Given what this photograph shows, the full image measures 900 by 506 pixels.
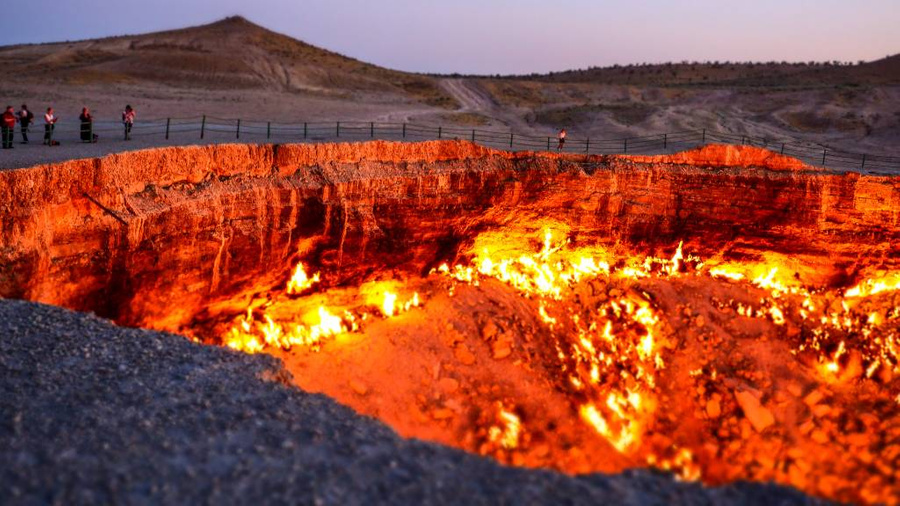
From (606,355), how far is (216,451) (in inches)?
463

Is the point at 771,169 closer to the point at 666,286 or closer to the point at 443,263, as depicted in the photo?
the point at 666,286

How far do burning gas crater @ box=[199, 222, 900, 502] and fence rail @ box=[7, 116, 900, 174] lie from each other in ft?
16.1

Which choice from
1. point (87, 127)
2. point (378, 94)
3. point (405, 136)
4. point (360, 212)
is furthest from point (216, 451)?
point (378, 94)

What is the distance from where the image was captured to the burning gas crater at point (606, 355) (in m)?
13.8

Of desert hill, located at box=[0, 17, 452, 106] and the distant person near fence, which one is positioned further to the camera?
desert hill, located at box=[0, 17, 452, 106]

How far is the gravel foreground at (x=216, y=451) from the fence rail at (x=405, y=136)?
41.6 feet

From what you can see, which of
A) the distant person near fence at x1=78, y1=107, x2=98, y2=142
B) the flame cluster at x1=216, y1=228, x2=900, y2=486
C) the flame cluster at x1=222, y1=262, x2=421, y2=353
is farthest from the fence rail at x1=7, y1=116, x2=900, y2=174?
the flame cluster at x1=222, y1=262, x2=421, y2=353

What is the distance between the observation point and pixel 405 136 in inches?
1085

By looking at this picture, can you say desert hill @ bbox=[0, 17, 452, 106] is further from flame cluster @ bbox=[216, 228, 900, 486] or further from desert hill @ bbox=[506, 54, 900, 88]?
flame cluster @ bbox=[216, 228, 900, 486]

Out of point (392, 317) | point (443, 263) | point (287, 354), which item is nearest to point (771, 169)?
point (443, 263)

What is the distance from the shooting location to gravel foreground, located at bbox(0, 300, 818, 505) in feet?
21.4

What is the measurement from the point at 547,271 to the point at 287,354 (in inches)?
309

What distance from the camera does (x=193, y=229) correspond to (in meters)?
15.0

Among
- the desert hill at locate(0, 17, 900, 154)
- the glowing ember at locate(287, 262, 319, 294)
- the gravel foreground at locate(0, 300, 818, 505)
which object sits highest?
the desert hill at locate(0, 17, 900, 154)
